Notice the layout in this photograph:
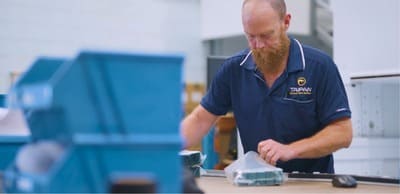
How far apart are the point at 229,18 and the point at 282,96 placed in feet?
8.65

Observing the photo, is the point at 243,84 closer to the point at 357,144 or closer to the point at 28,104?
the point at 357,144

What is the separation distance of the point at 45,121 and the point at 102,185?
127mm

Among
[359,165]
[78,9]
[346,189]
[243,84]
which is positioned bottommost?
[359,165]

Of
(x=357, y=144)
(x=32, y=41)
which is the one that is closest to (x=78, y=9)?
(x=32, y=41)

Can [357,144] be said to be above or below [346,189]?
below

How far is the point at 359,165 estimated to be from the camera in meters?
2.66

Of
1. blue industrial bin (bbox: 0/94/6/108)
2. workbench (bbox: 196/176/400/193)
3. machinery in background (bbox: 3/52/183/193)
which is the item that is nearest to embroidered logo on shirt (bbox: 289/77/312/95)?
workbench (bbox: 196/176/400/193)

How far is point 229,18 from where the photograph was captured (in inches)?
170

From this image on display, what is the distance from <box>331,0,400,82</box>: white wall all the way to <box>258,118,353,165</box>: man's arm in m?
1.15

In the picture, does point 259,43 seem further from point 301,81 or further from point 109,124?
point 109,124

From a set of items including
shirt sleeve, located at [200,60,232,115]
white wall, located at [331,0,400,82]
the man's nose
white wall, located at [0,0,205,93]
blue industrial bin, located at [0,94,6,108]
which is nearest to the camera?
blue industrial bin, located at [0,94,6,108]

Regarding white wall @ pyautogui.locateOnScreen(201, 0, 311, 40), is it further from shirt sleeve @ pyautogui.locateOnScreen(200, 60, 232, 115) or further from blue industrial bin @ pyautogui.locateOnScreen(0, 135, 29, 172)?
blue industrial bin @ pyautogui.locateOnScreen(0, 135, 29, 172)

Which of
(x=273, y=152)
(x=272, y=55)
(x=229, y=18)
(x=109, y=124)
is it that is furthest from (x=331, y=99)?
(x=229, y=18)

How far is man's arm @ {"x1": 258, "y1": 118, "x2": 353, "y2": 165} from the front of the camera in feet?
4.83
